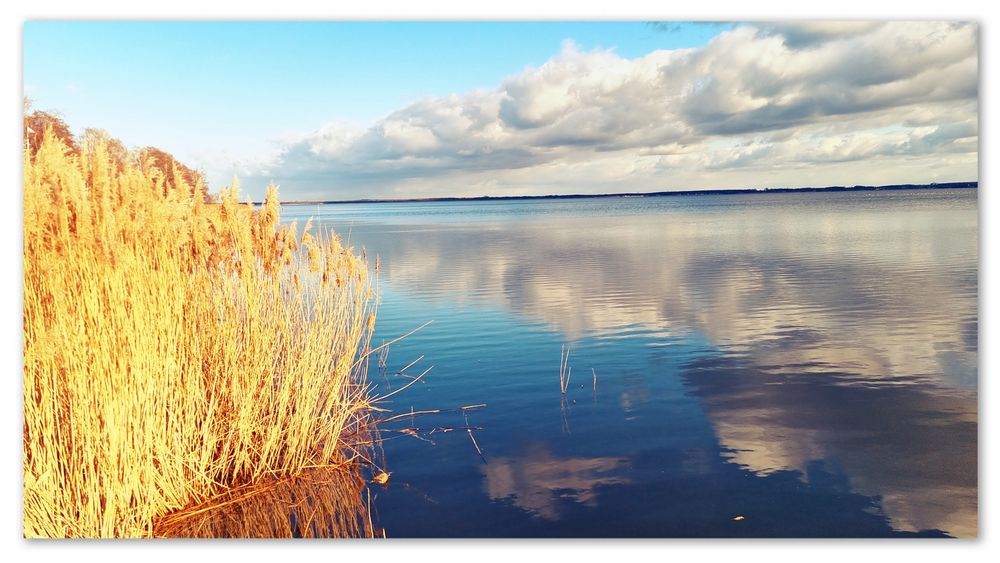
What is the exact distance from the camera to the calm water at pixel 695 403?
4.31m

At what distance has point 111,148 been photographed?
459 cm

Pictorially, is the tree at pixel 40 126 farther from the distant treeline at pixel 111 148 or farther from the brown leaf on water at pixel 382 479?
the brown leaf on water at pixel 382 479

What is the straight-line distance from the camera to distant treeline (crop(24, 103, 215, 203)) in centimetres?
400

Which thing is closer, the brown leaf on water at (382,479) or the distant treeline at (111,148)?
the distant treeline at (111,148)

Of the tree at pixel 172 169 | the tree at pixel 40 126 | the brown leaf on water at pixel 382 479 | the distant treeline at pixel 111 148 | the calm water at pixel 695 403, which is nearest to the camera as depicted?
the distant treeline at pixel 111 148

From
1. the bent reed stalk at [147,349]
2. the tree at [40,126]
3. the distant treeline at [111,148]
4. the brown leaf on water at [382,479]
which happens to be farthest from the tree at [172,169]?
the brown leaf on water at [382,479]

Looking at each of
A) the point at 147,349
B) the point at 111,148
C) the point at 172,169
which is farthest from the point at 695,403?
the point at 111,148

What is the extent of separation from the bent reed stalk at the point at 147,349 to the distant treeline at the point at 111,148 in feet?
0.18

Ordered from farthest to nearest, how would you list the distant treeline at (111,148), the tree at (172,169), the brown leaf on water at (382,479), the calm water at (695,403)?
1. the brown leaf on water at (382,479)
2. the tree at (172,169)
3. the calm water at (695,403)
4. the distant treeline at (111,148)

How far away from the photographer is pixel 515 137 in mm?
7691

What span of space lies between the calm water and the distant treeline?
3.68 ft

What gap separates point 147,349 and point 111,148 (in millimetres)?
1548

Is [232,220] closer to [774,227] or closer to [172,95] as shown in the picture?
[172,95]

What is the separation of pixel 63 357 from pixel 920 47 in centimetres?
584
